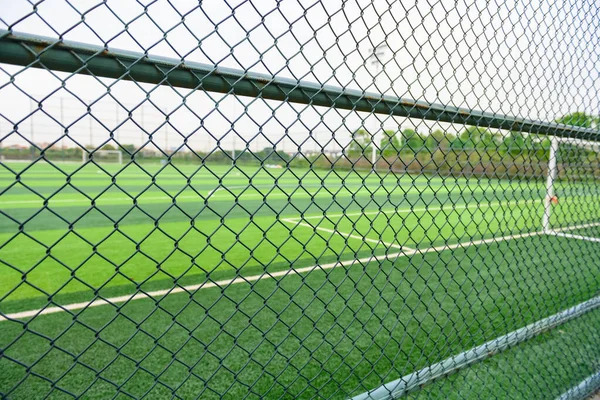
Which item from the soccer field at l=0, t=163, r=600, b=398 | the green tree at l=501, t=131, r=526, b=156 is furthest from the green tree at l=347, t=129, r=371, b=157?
the green tree at l=501, t=131, r=526, b=156

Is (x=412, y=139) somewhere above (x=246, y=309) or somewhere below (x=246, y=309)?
above

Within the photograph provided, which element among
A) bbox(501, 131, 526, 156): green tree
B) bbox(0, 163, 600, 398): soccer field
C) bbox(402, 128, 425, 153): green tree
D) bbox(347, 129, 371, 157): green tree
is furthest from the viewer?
bbox(501, 131, 526, 156): green tree

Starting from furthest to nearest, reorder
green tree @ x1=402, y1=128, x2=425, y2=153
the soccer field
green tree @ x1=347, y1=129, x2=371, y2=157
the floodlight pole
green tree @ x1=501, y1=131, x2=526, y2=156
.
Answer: the floodlight pole → green tree @ x1=501, y1=131, x2=526, y2=156 → green tree @ x1=402, y1=128, x2=425, y2=153 → the soccer field → green tree @ x1=347, y1=129, x2=371, y2=157

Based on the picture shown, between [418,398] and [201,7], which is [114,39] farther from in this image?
[418,398]

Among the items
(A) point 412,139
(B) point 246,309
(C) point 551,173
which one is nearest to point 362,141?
(A) point 412,139

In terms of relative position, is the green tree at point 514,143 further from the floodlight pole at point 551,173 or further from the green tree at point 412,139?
the green tree at point 412,139

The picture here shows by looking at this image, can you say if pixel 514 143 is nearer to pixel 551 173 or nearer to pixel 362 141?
pixel 362 141

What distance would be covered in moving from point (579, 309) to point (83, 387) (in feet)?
10.4

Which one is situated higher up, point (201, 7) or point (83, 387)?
point (201, 7)

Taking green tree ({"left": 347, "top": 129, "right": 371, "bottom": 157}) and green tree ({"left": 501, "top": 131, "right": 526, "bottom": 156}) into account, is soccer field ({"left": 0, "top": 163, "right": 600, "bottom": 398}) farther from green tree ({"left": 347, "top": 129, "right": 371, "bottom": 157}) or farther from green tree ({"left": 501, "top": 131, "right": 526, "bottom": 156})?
green tree ({"left": 501, "top": 131, "right": 526, "bottom": 156})

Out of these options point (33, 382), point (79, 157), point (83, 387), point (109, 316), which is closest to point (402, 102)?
point (83, 387)

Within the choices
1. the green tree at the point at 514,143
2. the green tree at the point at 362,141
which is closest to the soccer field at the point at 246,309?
the green tree at the point at 362,141

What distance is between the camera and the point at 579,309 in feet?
9.25

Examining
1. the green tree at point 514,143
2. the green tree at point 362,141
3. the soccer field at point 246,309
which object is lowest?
the soccer field at point 246,309
